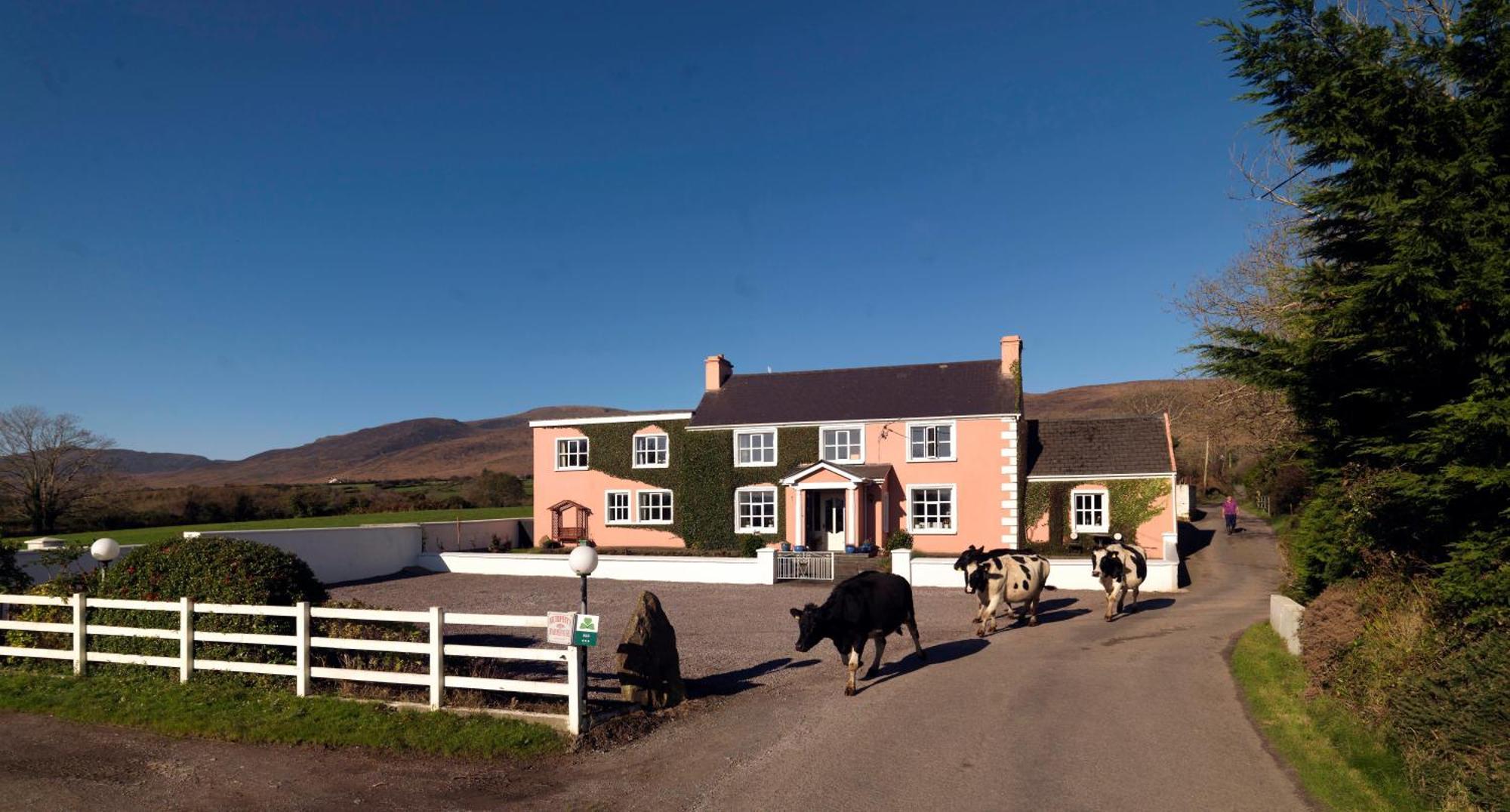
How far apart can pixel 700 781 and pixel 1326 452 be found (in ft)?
31.4

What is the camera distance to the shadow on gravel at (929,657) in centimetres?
1284

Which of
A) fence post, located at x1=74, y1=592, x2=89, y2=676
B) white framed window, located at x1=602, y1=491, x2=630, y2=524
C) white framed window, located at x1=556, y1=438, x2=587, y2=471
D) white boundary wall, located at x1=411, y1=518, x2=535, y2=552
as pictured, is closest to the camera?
fence post, located at x1=74, y1=592, x2=89, y2=676

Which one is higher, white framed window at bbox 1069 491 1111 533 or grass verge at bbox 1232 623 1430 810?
white framed window at bbox 1069 491 1111 533

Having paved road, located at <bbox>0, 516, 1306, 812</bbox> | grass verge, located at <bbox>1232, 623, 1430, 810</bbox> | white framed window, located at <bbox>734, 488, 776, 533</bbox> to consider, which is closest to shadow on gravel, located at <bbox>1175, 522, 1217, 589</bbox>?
paved road, located at <bbox>0, 516, 1306, 812</bbox>

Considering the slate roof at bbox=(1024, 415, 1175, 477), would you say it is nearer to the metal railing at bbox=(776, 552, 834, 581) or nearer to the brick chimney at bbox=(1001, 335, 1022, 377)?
the brick chimney at bbox=(1001, 335, 1022, 377)

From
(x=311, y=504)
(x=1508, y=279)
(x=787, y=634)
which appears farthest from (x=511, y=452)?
(x=1508, y=279)

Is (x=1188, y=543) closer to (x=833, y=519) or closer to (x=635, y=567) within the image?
(x=833, y=519)

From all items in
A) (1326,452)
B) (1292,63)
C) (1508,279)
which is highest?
(1292,63)

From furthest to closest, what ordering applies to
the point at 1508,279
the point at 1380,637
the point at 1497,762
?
1. the point at 1380,637
2. the point at 1508,279
3. the point at 1497,762

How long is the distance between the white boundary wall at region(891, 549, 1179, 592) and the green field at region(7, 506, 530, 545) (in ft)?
75.5

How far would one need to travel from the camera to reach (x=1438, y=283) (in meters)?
8.20

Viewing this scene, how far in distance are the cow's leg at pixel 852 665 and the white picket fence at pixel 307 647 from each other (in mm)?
3714

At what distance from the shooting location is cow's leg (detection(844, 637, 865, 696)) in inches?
458

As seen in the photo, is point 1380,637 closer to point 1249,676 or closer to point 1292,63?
point 1249,676
